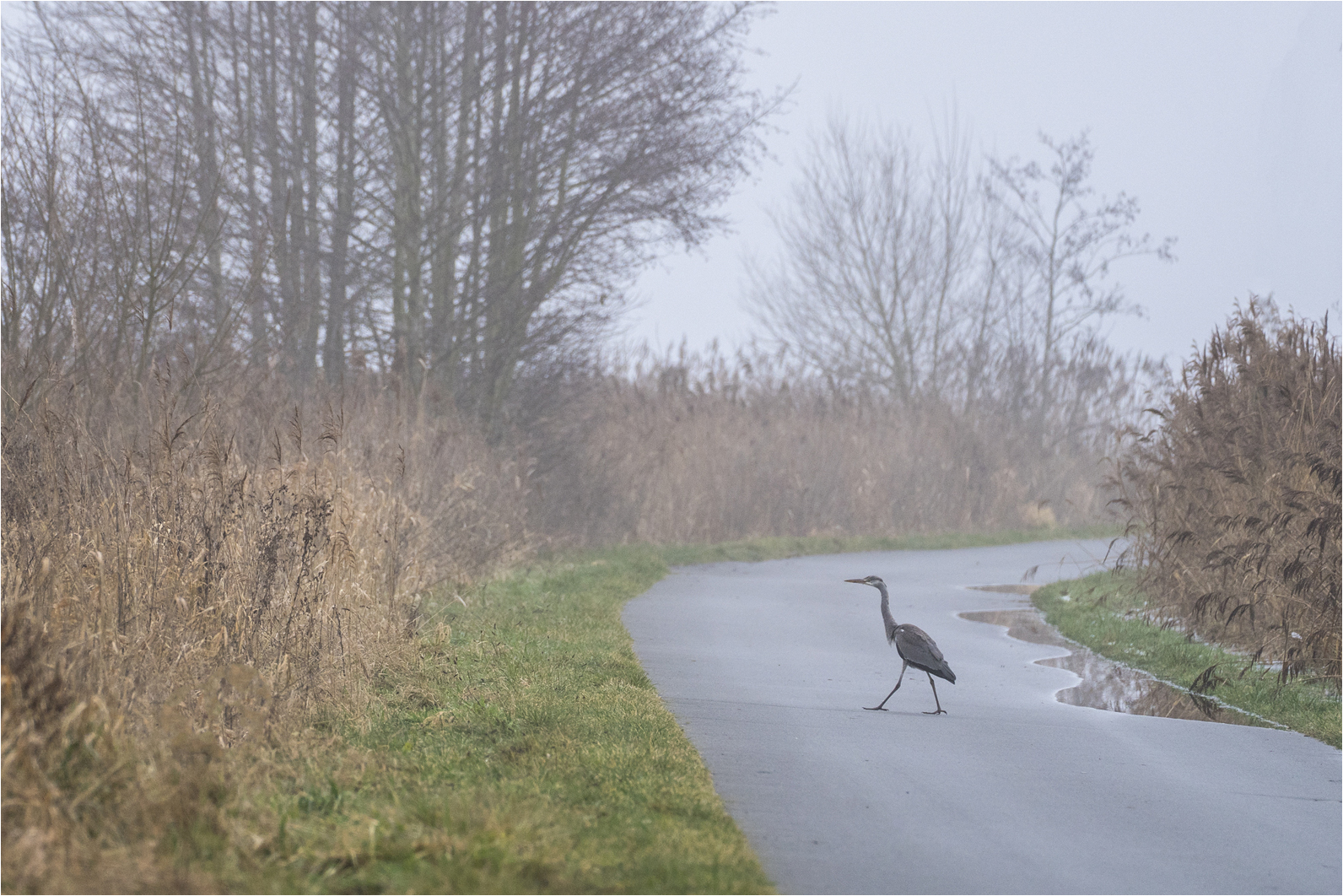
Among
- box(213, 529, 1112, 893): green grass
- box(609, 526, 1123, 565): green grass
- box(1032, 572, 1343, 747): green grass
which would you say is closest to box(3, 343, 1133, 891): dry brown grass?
box(213, 529, 1112, 893): green grass

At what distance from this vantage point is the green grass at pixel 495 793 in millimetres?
4598

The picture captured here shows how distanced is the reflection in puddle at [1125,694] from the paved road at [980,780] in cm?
27

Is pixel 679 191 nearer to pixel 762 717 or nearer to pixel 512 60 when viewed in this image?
pixel 512 60

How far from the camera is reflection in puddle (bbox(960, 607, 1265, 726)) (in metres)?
9.34

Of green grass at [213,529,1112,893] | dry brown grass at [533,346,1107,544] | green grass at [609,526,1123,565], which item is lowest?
green grass at [213,529,1112,893]

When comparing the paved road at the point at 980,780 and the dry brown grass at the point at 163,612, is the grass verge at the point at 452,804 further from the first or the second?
the paved road at the point at 980,780

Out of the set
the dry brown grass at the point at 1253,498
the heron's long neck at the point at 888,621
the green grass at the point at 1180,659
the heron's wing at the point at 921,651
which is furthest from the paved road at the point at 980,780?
the dry brown grass at the point at 1253,498

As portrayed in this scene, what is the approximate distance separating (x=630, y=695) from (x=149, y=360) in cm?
641

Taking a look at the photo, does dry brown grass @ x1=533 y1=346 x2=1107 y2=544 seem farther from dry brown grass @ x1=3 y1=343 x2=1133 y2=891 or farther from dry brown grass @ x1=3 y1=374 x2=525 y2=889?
dry brown grass @ x1=3 y1=374 x2=525 y2=889

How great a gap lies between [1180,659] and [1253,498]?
1.90m

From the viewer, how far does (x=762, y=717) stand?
8.39m

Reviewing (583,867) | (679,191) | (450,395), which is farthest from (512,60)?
(583,867)

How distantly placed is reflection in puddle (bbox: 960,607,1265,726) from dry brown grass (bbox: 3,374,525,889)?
5.35 metres

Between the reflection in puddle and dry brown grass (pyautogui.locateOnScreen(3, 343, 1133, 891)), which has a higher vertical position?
dry brown grass (pyautogui.locateOnScreen(3, 343, 1133, 891))
